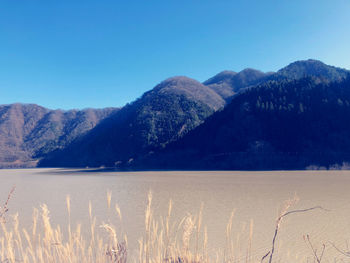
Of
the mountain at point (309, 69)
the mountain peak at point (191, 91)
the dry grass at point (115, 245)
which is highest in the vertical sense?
the mountain at point (309, 69)

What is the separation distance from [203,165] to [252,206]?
45.4m

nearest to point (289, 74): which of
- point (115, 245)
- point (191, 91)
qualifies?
point (191, 91)

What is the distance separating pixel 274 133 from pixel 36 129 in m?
165

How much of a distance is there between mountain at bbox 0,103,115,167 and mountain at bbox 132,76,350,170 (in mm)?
88915

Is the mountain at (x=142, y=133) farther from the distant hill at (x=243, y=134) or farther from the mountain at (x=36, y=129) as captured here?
the mountain at (x=36, y=129)

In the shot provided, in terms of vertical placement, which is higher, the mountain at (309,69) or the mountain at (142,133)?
the mountain at (309,69)

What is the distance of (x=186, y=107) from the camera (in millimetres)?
104062

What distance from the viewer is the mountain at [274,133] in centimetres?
4981

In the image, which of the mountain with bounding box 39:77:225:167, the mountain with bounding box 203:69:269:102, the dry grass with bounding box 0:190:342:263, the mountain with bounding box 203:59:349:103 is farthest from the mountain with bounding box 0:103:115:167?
the dry grass with bounding box 0:190:342:263

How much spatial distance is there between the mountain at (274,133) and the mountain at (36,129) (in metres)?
88.9

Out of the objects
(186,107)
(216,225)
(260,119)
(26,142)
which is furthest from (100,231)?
(26,142)

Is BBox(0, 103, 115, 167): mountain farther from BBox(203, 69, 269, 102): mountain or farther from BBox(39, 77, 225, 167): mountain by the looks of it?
BBox(203, 69, 269, 102): mountain

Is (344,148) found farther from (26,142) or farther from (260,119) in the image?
(26,142)

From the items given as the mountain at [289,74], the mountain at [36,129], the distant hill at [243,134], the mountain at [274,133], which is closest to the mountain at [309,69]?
the mountain at [289,74]
